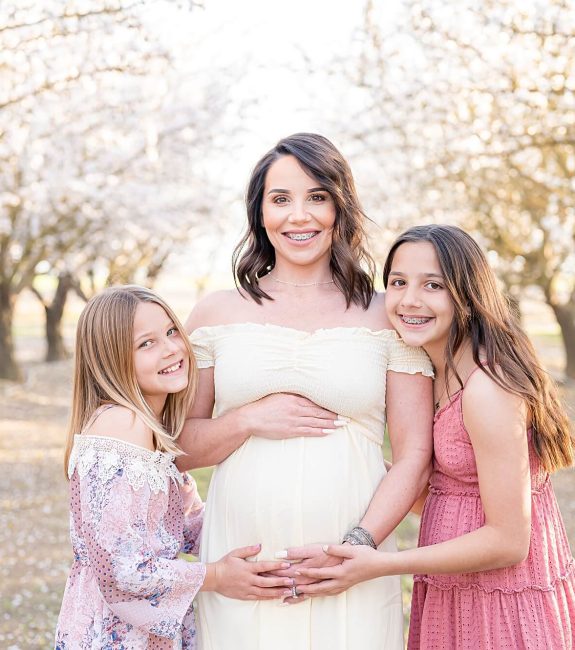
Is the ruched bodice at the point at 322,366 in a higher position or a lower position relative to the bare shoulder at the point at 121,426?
higher

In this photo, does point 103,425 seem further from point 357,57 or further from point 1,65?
point 357,57

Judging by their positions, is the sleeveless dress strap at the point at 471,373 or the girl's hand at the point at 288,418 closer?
the sleeveless dress strap at the point at 471,373

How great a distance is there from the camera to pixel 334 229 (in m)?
2.71

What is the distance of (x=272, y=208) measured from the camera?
2.65m

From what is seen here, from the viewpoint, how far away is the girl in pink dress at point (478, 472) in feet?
7.43

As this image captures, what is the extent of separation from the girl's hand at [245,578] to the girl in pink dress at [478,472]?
0.09 meters

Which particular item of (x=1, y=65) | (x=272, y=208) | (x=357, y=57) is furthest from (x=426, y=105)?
(x=272, y=208)

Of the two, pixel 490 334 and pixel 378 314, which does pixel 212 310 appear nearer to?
pixel 378 314

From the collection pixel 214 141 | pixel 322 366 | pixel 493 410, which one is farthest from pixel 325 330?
pixel 214 141

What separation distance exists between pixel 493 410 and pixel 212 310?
94cm

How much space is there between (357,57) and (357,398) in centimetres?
735

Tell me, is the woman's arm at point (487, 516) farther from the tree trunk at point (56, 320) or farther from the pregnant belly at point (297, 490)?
the tree trunk at point (56, 320)

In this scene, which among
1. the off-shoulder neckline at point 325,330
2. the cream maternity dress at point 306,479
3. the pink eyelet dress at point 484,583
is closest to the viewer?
the pink eyelet dress at point 484,583

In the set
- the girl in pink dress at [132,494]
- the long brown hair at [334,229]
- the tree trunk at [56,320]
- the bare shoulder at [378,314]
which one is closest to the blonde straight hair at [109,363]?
the girl in pink dress at [132,494]
